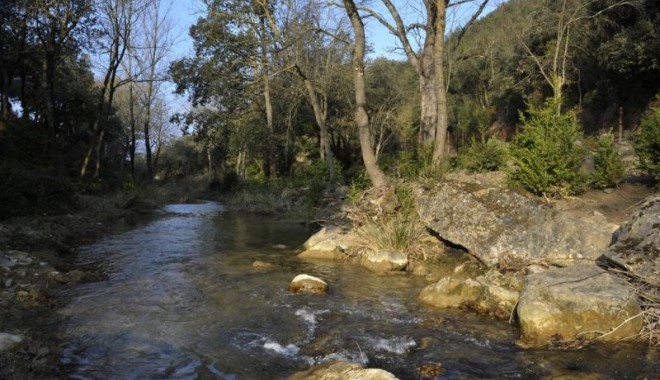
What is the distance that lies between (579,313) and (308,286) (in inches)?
155

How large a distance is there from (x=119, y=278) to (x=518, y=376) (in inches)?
268

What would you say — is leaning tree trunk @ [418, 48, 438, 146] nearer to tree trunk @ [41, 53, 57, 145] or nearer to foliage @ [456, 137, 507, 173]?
foliage @ [456, 137, 507, 173]

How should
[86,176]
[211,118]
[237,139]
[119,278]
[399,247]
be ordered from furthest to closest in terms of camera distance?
[211,118] → [237,139] → [86,176] → [399,247] → [119,278]

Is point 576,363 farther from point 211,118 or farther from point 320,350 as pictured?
point 211,118

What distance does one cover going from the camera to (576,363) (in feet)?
16.1

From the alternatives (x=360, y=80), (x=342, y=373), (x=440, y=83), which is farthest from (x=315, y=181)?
(x=342, y=373)

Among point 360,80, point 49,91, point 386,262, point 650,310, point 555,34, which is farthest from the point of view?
point 555,34

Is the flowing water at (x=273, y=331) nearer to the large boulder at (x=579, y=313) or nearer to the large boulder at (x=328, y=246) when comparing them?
the large boulder at (x=579, y=313)

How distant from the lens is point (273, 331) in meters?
6.00

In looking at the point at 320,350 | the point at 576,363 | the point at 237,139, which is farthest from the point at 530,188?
the point at 237,139

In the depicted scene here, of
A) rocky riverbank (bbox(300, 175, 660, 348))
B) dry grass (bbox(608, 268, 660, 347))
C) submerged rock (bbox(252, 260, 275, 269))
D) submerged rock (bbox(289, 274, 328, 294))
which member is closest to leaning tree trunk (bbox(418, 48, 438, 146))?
rocky riverbank (bbox(300, 175, 660, 348))

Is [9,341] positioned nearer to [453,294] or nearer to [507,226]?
[453,294]

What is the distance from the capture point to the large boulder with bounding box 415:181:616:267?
763 centimetres

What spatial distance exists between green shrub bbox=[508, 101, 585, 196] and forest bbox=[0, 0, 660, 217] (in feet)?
0.10
